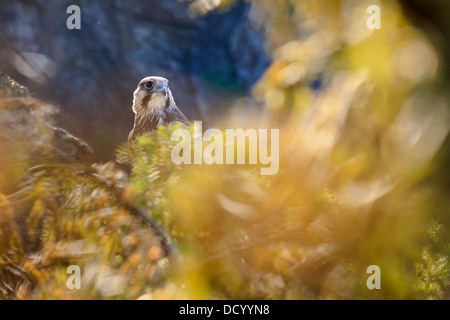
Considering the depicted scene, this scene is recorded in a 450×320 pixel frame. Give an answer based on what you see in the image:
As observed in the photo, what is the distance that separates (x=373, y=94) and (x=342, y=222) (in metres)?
0.35

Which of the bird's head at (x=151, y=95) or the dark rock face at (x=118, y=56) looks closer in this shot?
the dark rock face at (x=118, y=56)

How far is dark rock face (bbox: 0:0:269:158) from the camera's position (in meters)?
1.91

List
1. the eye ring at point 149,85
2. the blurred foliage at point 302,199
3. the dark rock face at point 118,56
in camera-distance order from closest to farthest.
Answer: the blurred foliage at point 302,199
the dark rock face at point 118,56
the eye ring at point 149,85

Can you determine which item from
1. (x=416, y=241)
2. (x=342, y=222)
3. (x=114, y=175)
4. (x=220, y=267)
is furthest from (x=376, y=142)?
(x=114, y=175)

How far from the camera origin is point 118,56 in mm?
2244

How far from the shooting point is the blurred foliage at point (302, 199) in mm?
990

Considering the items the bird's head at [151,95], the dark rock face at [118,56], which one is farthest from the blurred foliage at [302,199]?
the bird's head at [151,95]

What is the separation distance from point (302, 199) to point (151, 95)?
4.08ft

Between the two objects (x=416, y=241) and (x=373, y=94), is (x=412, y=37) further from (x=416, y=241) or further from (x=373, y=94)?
(x=416, y=241)

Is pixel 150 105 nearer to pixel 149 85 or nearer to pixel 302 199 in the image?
pixel 149 85

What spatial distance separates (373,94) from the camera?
0.99m

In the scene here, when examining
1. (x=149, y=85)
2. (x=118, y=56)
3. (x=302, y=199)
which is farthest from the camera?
(x=118, y=56)

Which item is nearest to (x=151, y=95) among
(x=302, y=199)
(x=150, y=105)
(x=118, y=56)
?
(x=150, y=105)

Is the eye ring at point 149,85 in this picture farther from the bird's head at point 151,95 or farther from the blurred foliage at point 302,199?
the blurred foliage at point 302,199
